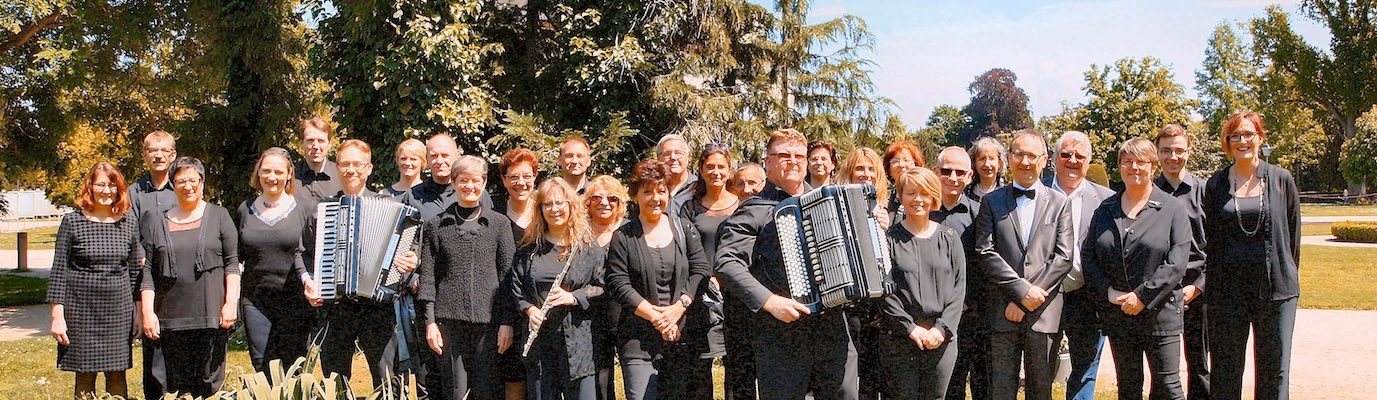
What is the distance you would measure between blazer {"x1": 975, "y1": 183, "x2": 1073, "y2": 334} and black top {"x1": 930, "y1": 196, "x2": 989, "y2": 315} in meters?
0.14

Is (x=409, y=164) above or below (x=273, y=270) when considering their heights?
above

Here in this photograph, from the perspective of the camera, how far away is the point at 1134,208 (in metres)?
5.57

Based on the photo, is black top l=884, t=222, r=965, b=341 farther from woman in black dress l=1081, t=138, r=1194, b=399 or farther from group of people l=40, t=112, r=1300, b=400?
woman in black dress l=1081, t=138, r=1194, b=399

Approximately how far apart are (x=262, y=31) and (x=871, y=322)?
37.4 feet

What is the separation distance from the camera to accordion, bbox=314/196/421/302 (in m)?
5.56

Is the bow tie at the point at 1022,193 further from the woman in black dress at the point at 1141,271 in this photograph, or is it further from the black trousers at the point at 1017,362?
the black trousers at the point at 1017,362

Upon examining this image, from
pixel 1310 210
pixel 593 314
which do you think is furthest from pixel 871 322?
pixel 1310 210

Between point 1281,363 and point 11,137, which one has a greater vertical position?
point 11,137

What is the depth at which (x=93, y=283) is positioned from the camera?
243 inches

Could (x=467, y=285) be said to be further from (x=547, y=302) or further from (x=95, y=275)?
(x=95, y=275)

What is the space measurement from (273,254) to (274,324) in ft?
1.45

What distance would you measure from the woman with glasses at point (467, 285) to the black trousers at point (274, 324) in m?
0.82

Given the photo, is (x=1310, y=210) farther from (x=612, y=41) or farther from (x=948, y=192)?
(x=948, y=192)

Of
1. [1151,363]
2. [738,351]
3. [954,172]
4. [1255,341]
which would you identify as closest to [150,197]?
[738,351]
